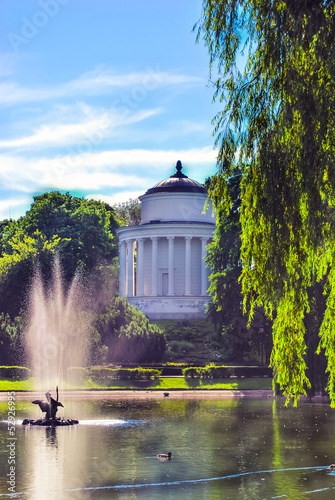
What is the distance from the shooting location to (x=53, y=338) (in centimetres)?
6256

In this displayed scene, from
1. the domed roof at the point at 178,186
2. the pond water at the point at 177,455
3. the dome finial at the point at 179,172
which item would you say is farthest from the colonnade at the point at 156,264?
the pond water at the point at 177,455

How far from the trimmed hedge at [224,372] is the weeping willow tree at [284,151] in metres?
38.6

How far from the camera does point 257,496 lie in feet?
66.1

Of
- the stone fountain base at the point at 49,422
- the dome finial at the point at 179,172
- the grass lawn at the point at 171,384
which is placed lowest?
the stone fountain base at the point at 49,422

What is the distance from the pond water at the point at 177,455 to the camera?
21.0 metres

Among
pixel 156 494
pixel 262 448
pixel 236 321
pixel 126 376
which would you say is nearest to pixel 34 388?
pixel 126 376

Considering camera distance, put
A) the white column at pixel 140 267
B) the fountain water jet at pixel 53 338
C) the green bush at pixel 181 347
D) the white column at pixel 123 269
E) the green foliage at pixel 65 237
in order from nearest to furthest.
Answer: the fountain water jet at pixel 53 338, the green bush at pixel 181 347, the green foliage at pixel 65 237, the white column at pixel 140 267, the white column at pixel 123 269

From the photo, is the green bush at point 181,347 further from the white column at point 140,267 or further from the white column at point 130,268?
the white column at point 130,268

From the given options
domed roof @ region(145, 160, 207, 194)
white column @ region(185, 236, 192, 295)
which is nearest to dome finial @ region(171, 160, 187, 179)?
domed roof @ region(145, 160, 207, 194)

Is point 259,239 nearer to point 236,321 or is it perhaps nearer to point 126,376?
point 126,376

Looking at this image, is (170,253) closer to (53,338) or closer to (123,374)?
(53,338)

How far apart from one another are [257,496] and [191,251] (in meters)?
68.3

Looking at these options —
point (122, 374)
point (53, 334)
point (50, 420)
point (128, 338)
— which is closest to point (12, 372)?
point (53, 334)

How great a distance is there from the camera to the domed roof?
298 ft
